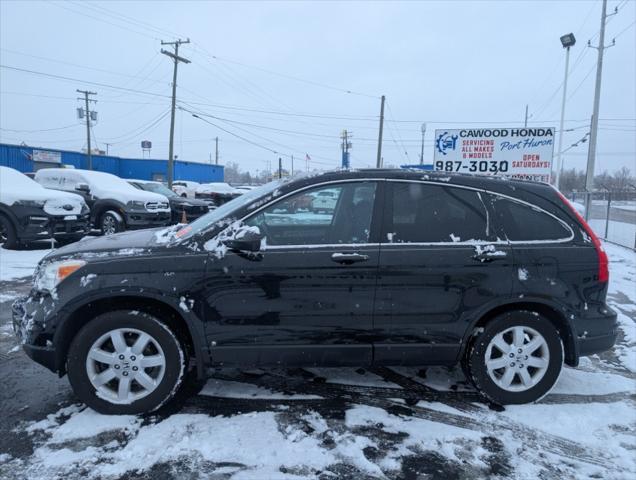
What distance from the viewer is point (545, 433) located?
304cm

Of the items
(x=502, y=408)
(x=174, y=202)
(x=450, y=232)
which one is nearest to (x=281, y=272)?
(x=450, y=232)

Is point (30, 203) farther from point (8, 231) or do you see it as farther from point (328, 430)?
point (328, 430)

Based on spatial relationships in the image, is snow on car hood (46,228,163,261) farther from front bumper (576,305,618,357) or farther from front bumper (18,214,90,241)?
front bumper (18,214,90,241)

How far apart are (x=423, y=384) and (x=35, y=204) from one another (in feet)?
29.2

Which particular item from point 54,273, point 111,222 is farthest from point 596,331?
point 111,222

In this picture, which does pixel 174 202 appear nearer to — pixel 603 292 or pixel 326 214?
pixel 326 214

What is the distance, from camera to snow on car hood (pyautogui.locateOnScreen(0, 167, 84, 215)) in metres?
9.08

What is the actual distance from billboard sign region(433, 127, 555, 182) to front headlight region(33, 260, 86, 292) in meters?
8.83

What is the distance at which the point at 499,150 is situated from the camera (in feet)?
33.8

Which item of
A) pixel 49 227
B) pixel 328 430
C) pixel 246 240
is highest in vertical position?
pixel 246 240

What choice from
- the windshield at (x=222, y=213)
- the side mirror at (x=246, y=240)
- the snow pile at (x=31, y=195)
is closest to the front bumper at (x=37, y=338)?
the windshield at (x=222, y=213)

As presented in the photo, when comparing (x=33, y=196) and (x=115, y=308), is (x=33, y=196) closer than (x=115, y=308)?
No

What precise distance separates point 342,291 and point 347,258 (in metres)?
0.24

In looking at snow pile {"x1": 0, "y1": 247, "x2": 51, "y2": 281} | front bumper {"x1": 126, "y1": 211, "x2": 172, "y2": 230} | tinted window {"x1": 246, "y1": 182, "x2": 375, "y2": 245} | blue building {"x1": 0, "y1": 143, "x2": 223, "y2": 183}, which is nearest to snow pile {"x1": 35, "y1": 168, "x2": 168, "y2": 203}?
front bumper {"x1": 126, "y1": 211, "x2": 172, "y2": 230}
